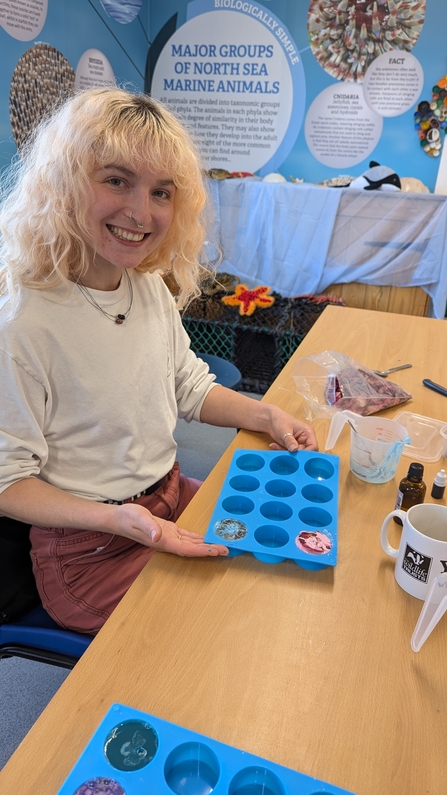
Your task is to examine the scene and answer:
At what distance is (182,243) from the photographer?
1135mm

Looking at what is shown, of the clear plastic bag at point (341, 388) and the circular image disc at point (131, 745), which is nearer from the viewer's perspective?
the circular image disc at point (131, 745)

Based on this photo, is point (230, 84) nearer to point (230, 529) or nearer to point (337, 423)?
point (337, 423)

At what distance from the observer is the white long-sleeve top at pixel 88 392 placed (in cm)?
86

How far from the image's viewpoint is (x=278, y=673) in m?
0.61

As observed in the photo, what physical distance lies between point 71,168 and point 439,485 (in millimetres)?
782

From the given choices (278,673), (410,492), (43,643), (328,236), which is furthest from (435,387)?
(328,236)

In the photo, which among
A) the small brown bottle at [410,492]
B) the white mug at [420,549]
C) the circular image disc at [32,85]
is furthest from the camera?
the circular image disc at [32,85]

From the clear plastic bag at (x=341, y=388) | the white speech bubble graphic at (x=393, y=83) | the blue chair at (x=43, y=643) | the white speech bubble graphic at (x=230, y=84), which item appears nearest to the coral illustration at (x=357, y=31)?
the white speech bubble graphic at (x=393, y=83)

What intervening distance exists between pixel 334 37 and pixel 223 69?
0.73 meters

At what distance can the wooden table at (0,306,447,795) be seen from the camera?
1.73 ft

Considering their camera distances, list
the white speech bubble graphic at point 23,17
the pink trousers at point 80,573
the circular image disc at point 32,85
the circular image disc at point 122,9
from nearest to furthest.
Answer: the pink trousers at point 80,573
the white speech bubble graphic at point 23,17
the circular image disc at point 32,85
the circular image disc at point 122,9

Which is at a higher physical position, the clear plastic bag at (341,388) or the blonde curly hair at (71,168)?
the blonde curly hair at (71,168)

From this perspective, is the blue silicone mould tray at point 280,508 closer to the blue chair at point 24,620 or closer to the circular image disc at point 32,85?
the blue chair at point 24,620

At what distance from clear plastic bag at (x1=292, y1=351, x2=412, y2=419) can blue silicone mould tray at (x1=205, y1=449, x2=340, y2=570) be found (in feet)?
0.72
